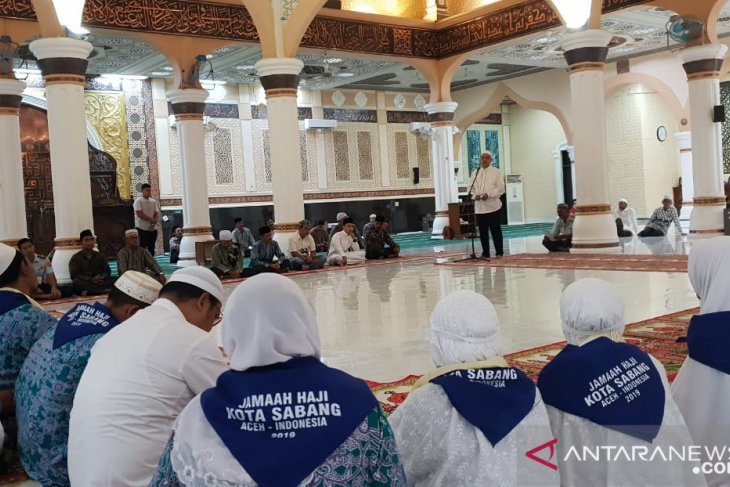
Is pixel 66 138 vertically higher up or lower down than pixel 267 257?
higher up

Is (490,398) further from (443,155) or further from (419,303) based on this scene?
(443,155)

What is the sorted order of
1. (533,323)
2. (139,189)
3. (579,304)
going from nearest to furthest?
(579,304) → (533,323) → (139,189)

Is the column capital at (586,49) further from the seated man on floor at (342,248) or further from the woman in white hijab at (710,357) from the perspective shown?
the woman in white hijab at (710,357)

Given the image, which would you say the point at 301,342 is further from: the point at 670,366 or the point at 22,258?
the point at 670,366

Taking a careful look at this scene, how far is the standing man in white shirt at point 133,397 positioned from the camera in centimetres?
158

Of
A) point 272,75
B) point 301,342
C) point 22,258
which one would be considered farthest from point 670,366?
point 272,75

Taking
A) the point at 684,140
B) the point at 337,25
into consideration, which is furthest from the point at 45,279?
the point at 684,140

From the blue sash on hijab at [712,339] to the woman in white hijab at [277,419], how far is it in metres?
1.01

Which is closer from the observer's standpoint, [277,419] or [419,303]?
[277,419]

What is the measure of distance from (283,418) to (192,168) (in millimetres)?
8938

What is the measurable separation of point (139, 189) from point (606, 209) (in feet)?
26.4

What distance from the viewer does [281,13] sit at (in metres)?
8.88

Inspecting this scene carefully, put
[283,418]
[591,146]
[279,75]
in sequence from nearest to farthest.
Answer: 1. [283,418]
2. [591,146]
3. [279,75]

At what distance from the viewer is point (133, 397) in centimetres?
158
